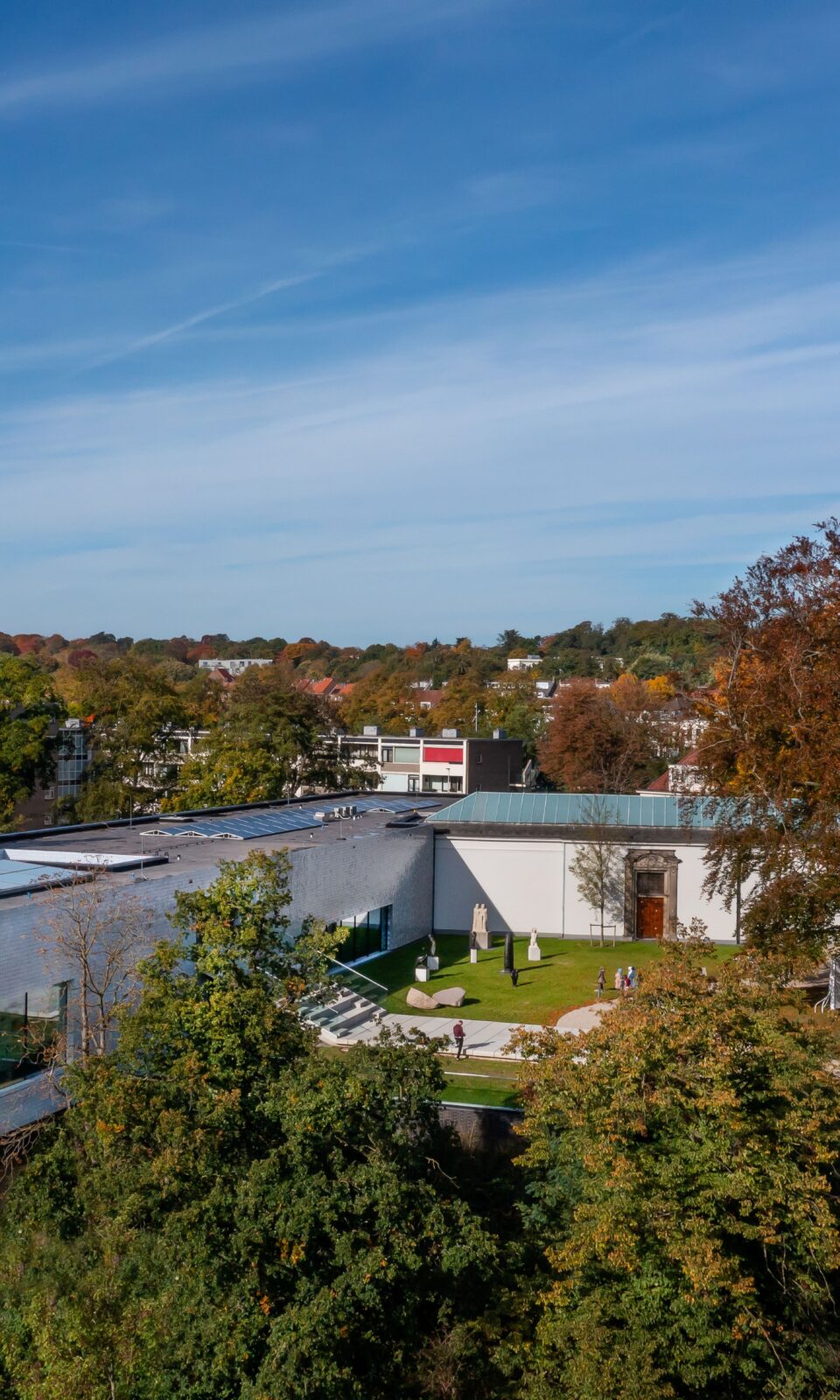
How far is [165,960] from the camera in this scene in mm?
17297

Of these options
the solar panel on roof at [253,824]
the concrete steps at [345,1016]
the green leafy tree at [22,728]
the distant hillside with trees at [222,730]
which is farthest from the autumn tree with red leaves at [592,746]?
the concrete steps at [345,1016]

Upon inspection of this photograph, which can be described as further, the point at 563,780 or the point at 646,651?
the point at 646,651

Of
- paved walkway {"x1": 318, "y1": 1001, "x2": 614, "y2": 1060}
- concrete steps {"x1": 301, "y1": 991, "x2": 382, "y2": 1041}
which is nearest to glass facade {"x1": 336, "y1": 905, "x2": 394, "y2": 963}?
concrete steps {"x1": 301, "y1": 991, "x2": 382, "y2": 1041}

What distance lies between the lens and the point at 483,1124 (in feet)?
72.7

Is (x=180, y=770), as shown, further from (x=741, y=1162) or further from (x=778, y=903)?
(x=741, y=1162)

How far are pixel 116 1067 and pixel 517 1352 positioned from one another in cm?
690

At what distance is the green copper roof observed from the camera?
132 feet

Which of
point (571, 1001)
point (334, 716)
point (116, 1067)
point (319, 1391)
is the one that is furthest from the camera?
point (334, 716)

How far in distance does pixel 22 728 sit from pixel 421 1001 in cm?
2216

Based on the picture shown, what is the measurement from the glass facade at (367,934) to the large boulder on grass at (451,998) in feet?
13.4

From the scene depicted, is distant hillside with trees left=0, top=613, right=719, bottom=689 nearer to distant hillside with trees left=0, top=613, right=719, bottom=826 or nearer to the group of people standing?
distant hillside with trees left=0, top=613, right=719, bottom=826

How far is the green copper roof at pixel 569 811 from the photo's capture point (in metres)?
40.1

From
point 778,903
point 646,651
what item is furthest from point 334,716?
point 646,651

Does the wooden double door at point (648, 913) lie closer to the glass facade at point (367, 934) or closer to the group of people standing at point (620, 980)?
the group of people standing at point (620, 980)
